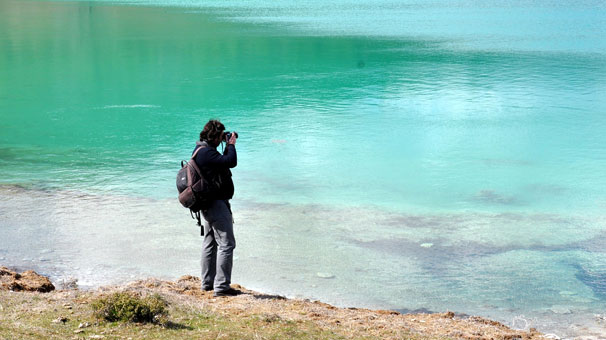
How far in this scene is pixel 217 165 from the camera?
260 inches

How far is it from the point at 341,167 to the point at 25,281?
769 cm

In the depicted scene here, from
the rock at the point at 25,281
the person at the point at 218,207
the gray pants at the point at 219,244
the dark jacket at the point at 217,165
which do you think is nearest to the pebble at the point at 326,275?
the person at the point at 218,207

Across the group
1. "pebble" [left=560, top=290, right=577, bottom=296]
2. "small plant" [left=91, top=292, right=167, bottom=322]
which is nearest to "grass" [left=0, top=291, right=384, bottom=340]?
"small plant" [left=91, top=292, right=167, bottom=322]

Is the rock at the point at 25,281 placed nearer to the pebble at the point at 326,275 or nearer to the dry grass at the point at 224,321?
the dry grass at the point at 224,321

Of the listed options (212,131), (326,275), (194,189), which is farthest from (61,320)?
(326,275)

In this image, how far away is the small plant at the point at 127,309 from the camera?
549 cm

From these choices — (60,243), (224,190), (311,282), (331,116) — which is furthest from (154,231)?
(331,116)

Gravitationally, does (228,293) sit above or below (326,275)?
above

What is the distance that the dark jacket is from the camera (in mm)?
6578

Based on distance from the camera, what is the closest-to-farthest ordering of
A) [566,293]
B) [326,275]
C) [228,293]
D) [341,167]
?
[228,293], [566,293], [326,275], [341,167]

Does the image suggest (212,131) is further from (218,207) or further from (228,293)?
(228,293)

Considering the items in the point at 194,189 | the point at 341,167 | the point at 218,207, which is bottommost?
the point at 341,167

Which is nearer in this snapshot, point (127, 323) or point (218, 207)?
point (127, 323)

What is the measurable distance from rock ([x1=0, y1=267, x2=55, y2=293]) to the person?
158cm
